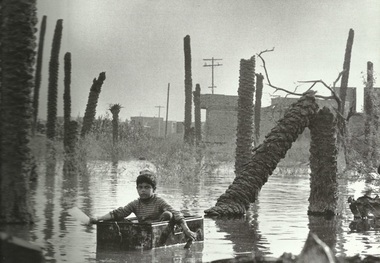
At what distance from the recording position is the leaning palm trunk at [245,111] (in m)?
24.3

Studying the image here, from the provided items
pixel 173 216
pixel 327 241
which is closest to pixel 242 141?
pixel 327 241

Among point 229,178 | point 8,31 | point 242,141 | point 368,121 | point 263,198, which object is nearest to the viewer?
point 8,31

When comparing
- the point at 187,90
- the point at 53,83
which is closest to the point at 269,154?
the point at 53,83

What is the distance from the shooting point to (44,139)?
1330 inches

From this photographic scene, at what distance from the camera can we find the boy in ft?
34.8

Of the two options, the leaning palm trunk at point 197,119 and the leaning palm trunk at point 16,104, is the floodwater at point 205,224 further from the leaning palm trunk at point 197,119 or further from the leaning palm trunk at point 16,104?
the leaning palm trunk at point 197,119

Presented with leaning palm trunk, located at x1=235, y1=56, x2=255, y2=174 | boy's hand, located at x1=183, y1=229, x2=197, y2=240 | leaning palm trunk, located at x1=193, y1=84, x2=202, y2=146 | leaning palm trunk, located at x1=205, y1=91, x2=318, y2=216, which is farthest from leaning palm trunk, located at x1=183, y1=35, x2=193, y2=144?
→ boy's hand, located at x1=183, y1=229, x2=197, y2=240

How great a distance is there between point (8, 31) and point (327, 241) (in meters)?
6.06

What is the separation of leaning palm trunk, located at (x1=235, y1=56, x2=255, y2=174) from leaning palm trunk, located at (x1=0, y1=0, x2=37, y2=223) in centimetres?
1148

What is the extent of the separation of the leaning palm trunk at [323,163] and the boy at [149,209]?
6142 millimetres

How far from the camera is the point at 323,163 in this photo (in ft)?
54.2

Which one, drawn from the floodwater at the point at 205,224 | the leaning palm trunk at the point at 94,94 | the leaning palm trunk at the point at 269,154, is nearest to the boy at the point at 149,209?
the floodwater at the point at 205,224

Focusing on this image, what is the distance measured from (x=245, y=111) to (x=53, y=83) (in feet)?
51.6

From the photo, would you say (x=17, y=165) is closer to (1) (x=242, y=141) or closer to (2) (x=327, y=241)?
(2) (x=327, y=241)
